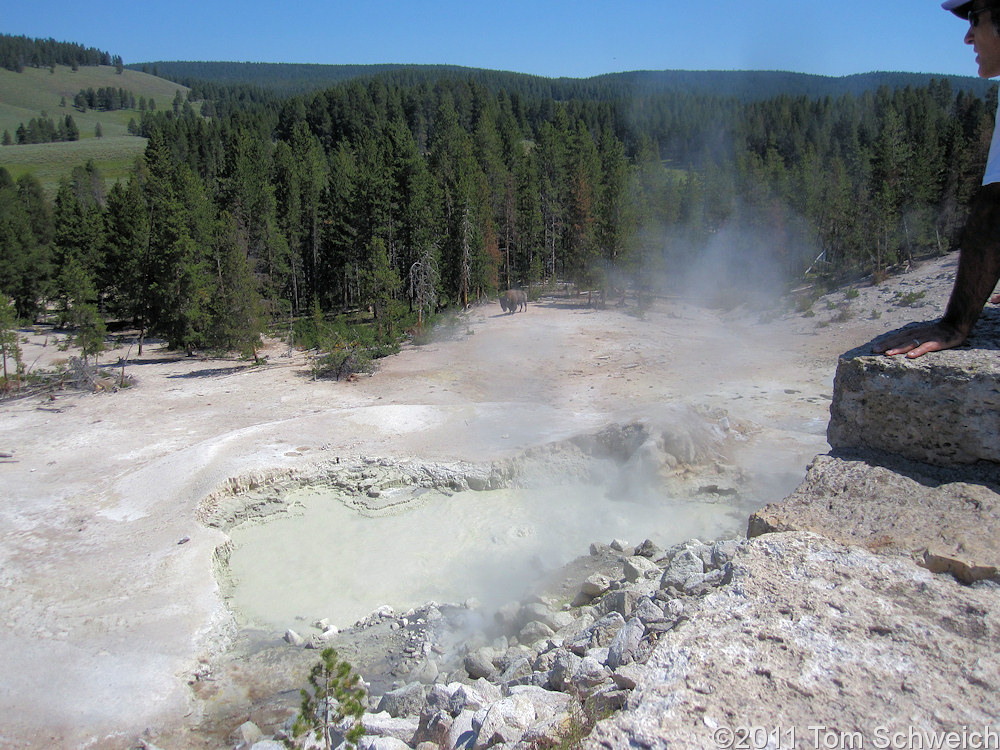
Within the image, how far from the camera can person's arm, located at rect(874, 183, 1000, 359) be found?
3543 millimetres

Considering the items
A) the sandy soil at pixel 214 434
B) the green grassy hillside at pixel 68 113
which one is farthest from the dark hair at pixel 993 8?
the green grassy hillside at pixel 68 113

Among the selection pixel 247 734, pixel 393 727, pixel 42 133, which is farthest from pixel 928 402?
pixel 42 133

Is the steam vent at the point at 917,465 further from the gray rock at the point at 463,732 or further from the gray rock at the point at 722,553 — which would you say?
the gray rock at the point at 463,732

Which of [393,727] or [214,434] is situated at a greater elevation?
[393,727]

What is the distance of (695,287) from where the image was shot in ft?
131

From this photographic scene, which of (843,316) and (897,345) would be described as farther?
(843,316)

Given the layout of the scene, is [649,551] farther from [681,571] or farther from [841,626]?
[841,626]

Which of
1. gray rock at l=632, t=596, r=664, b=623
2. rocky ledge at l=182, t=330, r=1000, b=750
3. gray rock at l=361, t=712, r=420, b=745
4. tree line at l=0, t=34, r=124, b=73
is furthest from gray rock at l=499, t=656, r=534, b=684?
tree line at l=0, t=34, r=124, b=73

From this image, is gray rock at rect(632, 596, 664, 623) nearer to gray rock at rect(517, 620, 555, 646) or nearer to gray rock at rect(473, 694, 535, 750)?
gray rock at rect(473, 694, 535, 750)

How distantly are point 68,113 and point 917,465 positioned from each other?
Answer: 166 meters

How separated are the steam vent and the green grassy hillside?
76.1m

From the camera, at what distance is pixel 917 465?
14.0 ft

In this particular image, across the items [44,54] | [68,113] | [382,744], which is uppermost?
[44,54]

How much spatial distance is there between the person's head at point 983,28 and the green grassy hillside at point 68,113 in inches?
3012
